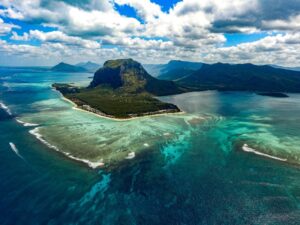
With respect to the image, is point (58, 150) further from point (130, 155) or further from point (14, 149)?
point (130, 155)

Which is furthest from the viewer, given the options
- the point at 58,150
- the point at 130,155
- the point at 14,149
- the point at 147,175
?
the point at 14,149

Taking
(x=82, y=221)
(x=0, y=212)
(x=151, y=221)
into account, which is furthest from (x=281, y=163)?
(x=0, y=212)

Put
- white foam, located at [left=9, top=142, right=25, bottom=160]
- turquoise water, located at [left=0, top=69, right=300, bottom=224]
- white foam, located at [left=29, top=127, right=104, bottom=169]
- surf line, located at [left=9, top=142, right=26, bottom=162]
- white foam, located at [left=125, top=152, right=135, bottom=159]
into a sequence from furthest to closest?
white foam, located at [left=125, top=152, right=135, bottom=159] → white foam, located at [left=9, top=142, right=25, bottom=160] → surf line, located at [left=9, top=142, right=26, bottom=162] → white foam, located at [left=29, top=127, right=104, bottom=169] → turquoise water, located at [left=0, top=69, right=300, bottom=224]

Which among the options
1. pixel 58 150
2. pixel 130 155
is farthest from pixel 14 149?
pixel 130 155

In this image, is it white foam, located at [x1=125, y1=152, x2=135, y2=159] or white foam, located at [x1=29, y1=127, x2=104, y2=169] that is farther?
white foam, located at [x1=125, y1=152, x2=135, y2=159]

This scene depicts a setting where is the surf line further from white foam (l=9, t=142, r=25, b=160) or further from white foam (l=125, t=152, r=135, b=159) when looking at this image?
white foam (l=125, t=152, r=135, b=159)

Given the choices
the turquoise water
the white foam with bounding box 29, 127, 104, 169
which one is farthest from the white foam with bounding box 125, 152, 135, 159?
the white foam with bounding box 29, 127, 104, 169

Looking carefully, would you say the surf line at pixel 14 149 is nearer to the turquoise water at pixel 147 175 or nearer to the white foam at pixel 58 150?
the turquoise water at pixel 147 175

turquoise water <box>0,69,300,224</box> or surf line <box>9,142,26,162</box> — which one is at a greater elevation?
turquoise water <box>0,69,300,224</box>

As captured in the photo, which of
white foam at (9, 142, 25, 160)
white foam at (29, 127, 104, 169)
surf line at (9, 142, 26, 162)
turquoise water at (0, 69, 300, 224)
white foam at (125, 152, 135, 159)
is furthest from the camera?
white foam at (125, 152, 135, 159)
